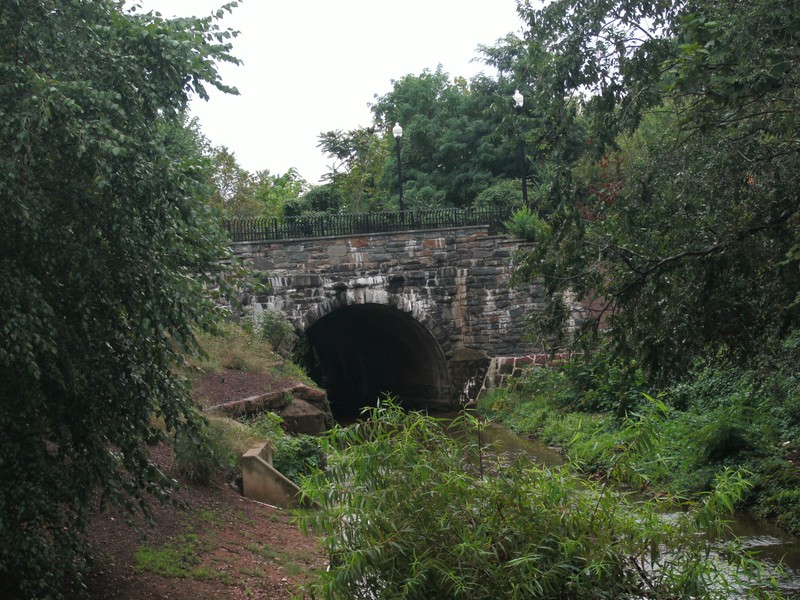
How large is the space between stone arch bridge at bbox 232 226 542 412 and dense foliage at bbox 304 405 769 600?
48.2ft

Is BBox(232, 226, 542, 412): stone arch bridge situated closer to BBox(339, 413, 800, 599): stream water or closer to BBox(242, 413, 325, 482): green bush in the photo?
BBox(242, 413, 325, 482): green bush

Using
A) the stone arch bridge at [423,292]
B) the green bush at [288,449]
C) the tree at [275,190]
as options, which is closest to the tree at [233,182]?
the tree at [275,190]

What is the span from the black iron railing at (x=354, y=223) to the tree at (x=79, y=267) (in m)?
14.6

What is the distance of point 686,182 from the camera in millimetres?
8328

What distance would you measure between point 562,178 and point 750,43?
279cm

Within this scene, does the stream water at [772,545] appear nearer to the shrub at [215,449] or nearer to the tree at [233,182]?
the shrub at [215,449]

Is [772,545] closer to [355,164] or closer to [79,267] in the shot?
[79,267]

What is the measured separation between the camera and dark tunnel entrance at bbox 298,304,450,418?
2345 centimetres

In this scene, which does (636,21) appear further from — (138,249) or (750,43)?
(138,249)

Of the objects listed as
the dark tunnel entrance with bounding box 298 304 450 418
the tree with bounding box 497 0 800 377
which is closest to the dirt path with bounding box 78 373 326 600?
the tree with bounding box 497 0 800 377

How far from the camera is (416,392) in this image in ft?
82.2

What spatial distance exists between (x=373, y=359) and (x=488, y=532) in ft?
76.0

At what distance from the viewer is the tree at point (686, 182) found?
683 cm

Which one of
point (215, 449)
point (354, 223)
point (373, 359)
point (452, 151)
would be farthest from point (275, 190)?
point (215, 449)
